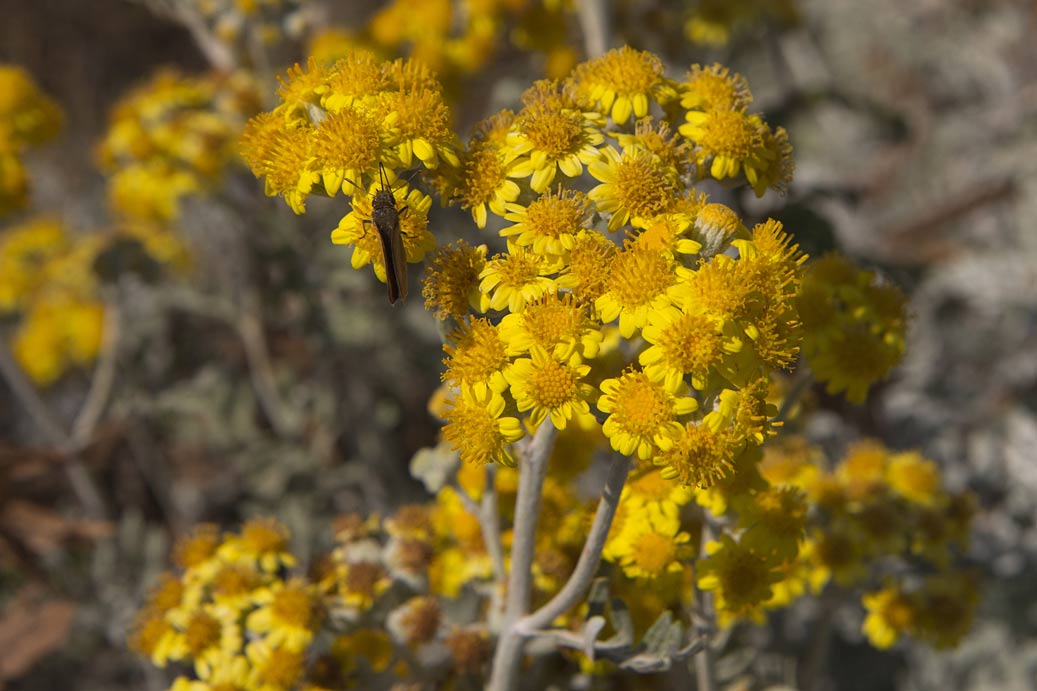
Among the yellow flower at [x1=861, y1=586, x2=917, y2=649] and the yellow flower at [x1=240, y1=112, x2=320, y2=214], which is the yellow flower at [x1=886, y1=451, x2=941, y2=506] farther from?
the yellow flower at [x1=240, y1=112, x2=320, y2=214]

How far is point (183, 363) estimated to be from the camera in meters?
4.88

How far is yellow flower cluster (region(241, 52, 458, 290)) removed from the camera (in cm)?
169

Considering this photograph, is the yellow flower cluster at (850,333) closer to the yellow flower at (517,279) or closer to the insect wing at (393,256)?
the yellow flower at (517,279)

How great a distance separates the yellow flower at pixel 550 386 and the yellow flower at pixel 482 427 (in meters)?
0.04

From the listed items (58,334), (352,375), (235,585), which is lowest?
(235,585)

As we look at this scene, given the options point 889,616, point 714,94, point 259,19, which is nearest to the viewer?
point 714,94

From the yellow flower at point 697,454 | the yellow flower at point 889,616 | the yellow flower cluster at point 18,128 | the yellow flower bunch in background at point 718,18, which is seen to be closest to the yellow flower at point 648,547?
the yellow flower at point 697,454

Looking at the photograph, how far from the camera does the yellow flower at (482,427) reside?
5.32 ft

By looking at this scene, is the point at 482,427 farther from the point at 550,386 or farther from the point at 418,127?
the point at 418,127

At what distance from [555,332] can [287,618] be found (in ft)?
3.32

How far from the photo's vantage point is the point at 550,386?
1590 mm

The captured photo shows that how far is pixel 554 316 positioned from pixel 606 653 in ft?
2.48

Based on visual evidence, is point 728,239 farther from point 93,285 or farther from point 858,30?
point 858,30

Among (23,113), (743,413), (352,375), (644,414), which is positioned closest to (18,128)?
(23,113)
